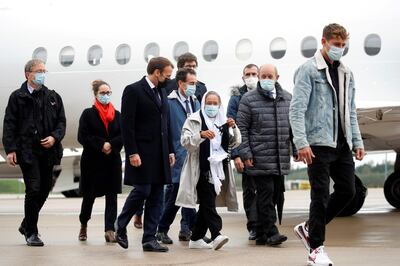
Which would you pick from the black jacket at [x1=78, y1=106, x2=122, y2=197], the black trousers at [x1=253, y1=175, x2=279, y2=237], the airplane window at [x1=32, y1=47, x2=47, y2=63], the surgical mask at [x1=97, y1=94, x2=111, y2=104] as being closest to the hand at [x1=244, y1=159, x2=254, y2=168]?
the black trousers at [x1=253, y1=175, x2=279, y2=237]

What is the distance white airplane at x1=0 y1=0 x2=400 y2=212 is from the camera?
46.7ft

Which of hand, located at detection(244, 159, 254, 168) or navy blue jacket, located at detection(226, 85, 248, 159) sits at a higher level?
navy blue jacket, located at detection(226, 85, 248, 159)

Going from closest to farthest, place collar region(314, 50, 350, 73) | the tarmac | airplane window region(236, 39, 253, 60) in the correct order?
collar region(314, 50, 350, 73)
the tarmac
airplane window region(236, 39, 253, 60)

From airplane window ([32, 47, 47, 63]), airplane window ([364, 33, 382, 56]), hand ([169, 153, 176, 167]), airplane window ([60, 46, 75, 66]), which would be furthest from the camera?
airplane window ([32, 47, 47, 63])

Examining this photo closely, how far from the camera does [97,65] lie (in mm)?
17016

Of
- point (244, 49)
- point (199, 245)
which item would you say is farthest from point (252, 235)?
point (244, 49)

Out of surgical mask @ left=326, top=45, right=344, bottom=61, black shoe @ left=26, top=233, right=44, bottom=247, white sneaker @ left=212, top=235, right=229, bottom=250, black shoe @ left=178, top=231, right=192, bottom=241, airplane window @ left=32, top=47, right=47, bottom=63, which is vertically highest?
surgical mask @ left=326, top=45, right=344, bottom=61

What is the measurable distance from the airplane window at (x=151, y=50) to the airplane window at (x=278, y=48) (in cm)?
224

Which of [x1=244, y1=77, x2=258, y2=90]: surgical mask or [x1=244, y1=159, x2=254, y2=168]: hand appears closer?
[x1=244, y1=159, x2=254, y2=168]: hand

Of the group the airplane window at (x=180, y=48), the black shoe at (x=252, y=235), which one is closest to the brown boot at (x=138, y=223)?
the black shoe at (x=252, y=235)

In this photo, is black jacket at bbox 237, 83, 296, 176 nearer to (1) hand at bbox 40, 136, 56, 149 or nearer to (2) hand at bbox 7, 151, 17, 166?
(1) hand at bbox 40, 136, 56, 149

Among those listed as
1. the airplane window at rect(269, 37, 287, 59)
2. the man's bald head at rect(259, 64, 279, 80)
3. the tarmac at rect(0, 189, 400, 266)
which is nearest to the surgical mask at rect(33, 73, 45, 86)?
the tarmac at rect(0, 189, 400, 266)

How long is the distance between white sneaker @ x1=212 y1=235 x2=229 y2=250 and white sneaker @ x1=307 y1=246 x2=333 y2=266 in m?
1.37

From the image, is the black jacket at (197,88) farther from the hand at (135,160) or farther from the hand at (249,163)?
the hand at (135,160)
